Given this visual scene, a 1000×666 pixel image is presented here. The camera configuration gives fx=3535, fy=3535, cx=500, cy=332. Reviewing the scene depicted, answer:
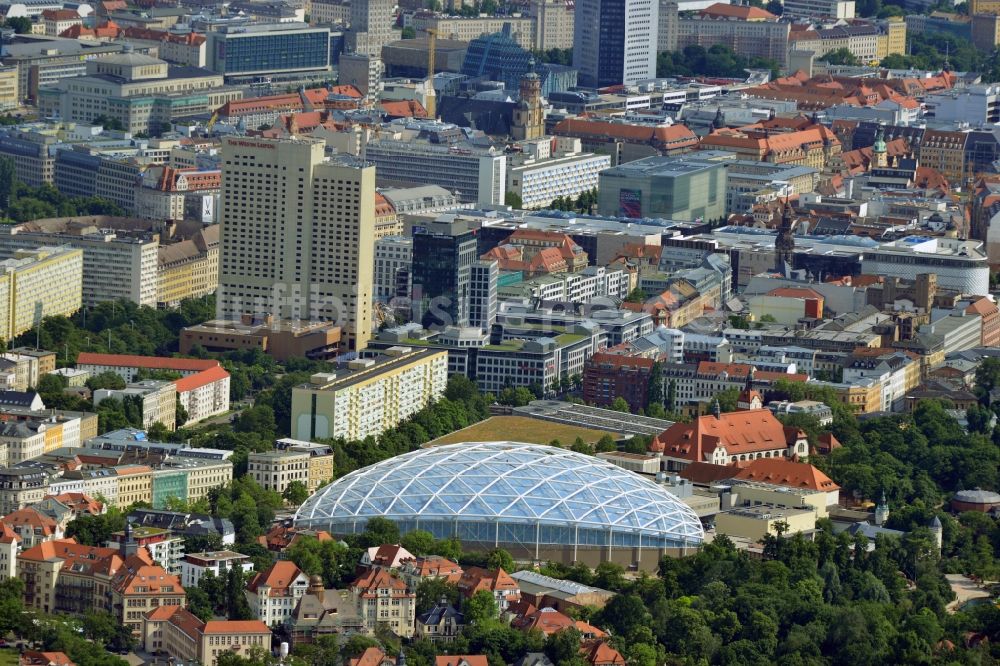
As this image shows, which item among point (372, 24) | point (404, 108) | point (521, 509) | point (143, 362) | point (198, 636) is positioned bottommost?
point (198, 636)

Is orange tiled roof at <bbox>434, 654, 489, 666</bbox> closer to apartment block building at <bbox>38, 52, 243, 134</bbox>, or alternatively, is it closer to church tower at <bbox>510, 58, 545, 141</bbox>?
apartment block building at <bbox>38, 52, 243, 134</bbox>

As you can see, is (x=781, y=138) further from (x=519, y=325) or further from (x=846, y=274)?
(x=519, y=325)

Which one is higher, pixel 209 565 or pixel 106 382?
pixel 106 382

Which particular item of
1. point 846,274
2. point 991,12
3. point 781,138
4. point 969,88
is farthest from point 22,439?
point 991,12

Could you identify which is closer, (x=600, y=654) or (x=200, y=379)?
(x=600, y=654)

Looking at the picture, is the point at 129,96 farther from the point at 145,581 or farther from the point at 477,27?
the point at 145,581

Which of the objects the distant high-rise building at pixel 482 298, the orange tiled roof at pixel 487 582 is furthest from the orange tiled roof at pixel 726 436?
the orange tiled roof at pixel 487 582

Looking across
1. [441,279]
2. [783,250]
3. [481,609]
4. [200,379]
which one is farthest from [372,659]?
[783,250]
